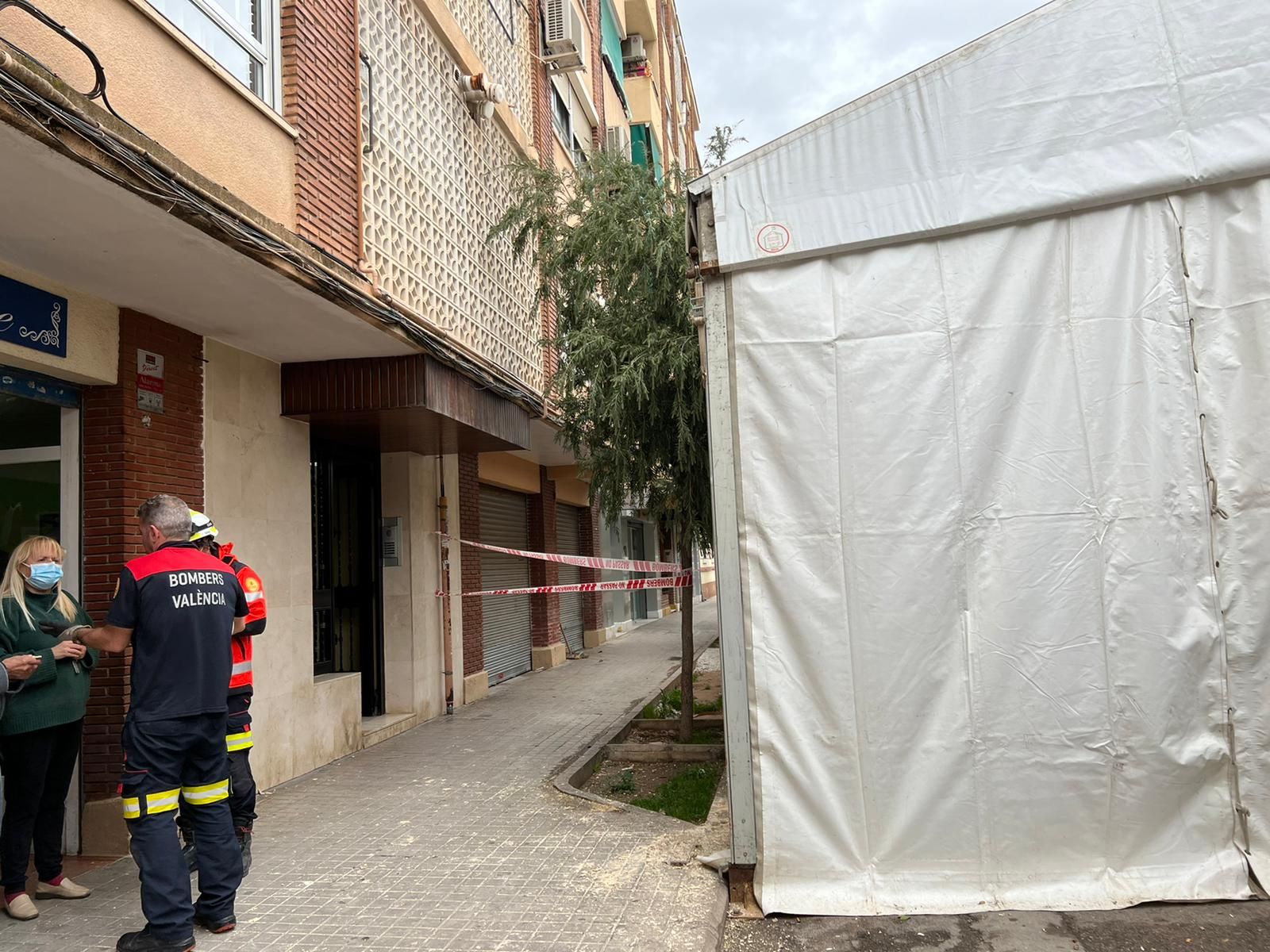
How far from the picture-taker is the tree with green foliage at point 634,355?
730 cm

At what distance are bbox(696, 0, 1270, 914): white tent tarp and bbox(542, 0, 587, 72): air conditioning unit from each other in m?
10.1

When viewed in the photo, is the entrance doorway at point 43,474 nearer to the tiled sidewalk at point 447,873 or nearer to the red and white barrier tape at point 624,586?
the tiled sidewalk at point 447,873

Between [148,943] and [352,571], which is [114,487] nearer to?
[148,943]

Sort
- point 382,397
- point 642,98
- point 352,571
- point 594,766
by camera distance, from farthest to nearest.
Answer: point 642,98
point 352,571
point 594,766
point 382,397

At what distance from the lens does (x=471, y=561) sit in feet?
38.0

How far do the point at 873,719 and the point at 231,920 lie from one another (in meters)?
3.08

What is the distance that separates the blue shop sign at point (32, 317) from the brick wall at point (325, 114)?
5.67ft

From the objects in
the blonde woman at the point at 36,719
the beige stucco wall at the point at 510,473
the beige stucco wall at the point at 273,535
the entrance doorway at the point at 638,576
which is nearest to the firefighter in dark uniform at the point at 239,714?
the blonde woman at the point at 36,719

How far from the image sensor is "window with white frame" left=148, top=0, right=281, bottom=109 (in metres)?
5.77

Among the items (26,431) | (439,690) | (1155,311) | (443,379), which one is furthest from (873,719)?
(439,690)

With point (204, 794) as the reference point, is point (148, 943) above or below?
below

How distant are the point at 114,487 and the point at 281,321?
4.90 ft

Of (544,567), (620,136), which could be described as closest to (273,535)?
(544,567)

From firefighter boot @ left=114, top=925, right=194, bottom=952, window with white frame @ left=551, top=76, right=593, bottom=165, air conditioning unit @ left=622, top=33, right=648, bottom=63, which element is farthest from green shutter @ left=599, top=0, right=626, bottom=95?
firefighter boot @ left=114, top=925, right=194, bottom=952
